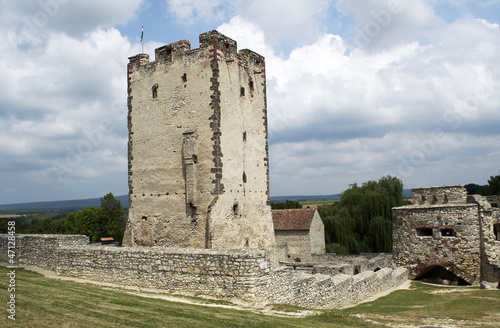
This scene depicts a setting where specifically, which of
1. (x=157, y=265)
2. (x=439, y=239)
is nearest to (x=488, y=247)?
(x=439, y=239)

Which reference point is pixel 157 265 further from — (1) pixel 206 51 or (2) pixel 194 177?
(1) pixel 206 51

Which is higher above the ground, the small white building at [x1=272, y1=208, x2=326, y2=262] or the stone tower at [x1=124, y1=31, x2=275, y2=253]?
the stone tower at [x1=124, y1=31, x2=275, y2=253]

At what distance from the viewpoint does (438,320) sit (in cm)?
1115

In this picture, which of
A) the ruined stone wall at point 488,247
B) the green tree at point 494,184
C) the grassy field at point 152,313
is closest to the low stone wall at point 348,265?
the ruined stone wall at point 488,247

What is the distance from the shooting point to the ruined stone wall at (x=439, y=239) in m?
20.3

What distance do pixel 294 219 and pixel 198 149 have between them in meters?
24.2

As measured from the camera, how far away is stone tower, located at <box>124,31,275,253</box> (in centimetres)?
1695

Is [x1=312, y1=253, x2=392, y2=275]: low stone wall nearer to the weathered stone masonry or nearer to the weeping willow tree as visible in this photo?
the weathered stone masonry

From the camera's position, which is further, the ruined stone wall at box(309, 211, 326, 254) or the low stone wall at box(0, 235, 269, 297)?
the ruined stone wall at box(309, 211, 326, 254)

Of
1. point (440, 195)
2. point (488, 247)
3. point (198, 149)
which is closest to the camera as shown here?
point (198, 149)

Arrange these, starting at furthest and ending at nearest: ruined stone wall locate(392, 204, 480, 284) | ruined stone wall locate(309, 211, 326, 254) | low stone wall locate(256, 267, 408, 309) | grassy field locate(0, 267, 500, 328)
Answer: ruined stone wall locate(309, 211, 326, 254)
ruined stone wall locate(392, 204, 480, 284)
low stone wall locate(256, 267, 408, 309)
grassy field locate(0, 267, 500, 328)

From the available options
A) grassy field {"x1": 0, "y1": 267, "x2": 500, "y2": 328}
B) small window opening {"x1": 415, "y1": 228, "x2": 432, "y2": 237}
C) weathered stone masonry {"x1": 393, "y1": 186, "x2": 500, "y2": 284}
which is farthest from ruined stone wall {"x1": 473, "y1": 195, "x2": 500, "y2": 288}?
grassy field {"x1": 0, "y1": 267, "x2": 500, "y2": 328}

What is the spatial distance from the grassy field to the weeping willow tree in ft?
84.1

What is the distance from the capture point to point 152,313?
9.57m
